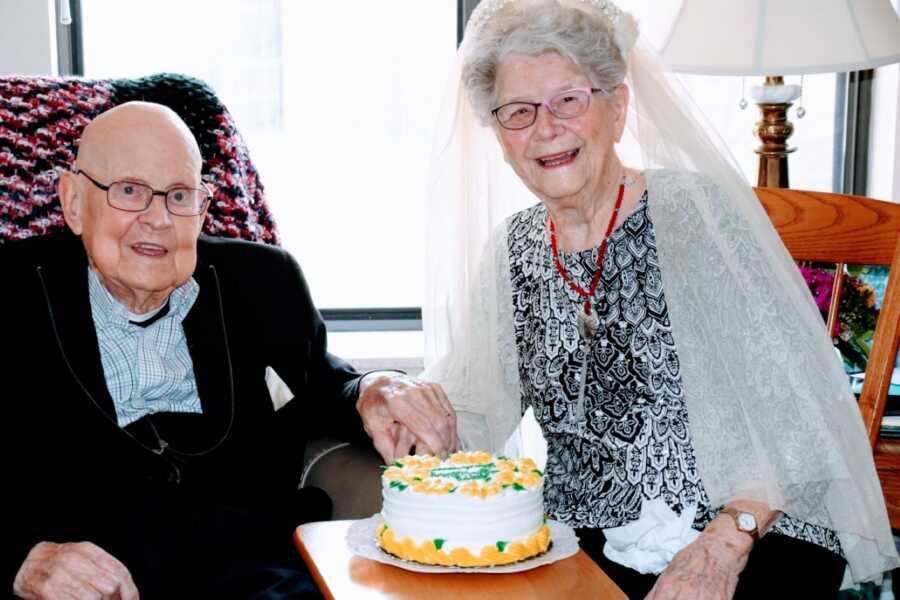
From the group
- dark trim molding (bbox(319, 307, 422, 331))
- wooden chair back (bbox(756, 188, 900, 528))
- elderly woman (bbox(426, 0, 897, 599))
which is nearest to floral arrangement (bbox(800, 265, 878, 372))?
wooden chair back (bbox(756, 188, 900, 528))

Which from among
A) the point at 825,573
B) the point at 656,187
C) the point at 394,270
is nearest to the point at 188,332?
the point at 656,187

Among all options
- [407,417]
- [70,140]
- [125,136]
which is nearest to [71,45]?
[70,140]

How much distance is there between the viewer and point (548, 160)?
1.74 m

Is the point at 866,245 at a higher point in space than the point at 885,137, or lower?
lower

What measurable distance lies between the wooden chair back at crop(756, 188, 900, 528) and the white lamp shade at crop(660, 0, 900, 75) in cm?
26

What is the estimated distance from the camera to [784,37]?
204 cm

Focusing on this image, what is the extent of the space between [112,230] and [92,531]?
1.67 feet

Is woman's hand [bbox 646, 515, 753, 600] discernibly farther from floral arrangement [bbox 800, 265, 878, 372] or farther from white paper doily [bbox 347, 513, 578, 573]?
floral arrangement [bbox 800, 265, 878, 372]

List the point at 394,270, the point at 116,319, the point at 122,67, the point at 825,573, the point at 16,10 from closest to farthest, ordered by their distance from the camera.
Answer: the point at 825,573, the point at 116,319, the point at 16,10, the point at 122,67, the point at 394,270

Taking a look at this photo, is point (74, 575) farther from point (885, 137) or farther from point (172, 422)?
point (885, 137)

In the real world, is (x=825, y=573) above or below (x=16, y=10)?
below

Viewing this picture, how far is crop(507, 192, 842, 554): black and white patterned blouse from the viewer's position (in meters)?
1.67

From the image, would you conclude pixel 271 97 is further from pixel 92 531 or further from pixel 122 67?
pixel 92 531

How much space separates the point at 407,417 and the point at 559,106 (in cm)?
56
